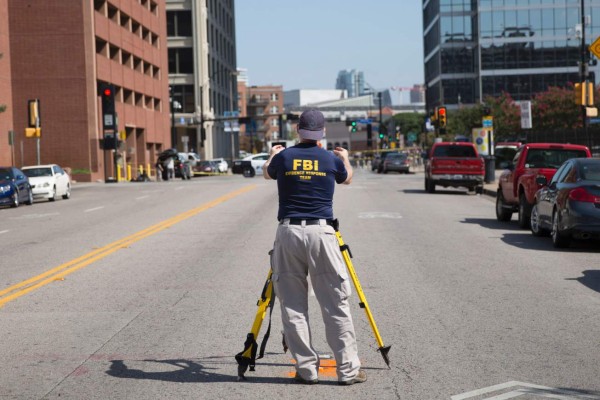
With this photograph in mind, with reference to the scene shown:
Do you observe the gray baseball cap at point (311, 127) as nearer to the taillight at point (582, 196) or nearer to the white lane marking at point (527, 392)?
the white lane marking at point (527, 392)

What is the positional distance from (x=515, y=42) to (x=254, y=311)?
303ft

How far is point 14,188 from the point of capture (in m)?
34.3

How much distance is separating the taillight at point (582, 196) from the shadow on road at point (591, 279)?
8.00ft

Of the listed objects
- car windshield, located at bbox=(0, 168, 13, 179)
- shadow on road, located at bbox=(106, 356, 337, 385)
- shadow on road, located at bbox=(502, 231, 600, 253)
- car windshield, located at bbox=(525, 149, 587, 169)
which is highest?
car windshield, located at bbox=(525, 149, 587, 169)

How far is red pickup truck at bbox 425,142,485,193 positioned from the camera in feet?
118

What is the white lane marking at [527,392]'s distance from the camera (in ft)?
21.4

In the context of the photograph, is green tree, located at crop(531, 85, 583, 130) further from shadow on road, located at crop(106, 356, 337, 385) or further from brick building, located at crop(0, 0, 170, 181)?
shadow on road, located at crop(106, 356, 337, 385)

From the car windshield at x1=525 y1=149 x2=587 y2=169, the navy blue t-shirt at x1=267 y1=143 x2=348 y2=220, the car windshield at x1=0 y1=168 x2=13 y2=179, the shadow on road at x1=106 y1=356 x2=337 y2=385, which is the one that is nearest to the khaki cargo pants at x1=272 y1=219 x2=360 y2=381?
the navy blue t-shirt at x1=267 y1=143 x2=348 y2=220


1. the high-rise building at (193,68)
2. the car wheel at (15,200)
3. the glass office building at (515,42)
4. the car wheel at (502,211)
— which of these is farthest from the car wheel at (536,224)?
the high-rise building at (193,68)

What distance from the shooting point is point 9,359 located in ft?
26.2

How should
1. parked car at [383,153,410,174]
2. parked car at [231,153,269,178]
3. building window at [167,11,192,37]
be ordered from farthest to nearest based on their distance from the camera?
building window at [167,11,192,37]
parked car at [383,153,410,174]
parked car at [231,153,269,178]

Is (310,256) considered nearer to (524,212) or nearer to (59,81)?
(524,212)

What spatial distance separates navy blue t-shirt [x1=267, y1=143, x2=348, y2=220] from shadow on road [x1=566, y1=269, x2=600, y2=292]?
5.78 metres

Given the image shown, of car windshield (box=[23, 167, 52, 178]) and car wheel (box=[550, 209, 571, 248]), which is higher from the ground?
car windshield (box=[23, 167, 52, 178])
